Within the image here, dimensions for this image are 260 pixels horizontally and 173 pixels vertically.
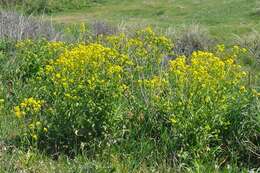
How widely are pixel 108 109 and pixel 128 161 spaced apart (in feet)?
1.65

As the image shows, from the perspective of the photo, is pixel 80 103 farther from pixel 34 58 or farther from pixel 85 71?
pixel 34 58

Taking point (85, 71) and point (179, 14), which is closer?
point (85, 71)

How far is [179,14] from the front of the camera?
22531 millimetres

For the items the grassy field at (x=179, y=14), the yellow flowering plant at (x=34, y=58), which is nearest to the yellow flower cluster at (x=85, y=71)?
the yellow flowering plant at (x=34, y=58)

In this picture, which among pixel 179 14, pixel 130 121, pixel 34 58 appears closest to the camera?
pixel 130 121

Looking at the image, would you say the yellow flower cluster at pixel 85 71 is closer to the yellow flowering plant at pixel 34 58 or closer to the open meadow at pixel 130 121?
the open meadow at pixel 130 121

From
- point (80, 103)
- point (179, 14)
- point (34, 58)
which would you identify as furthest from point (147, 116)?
point (179, 14)

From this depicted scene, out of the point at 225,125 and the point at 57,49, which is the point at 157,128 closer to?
the point at 225,125

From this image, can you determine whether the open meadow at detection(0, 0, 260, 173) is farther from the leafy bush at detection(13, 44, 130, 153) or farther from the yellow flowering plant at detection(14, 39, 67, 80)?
the yellow flowering plant at detection(14, 39, 67, 80)

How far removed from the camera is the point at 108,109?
464 centimetres

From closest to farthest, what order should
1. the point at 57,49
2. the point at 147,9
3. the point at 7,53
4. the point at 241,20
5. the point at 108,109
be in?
the point at 108,109 < the point at 57,49 < the point at 7,53 < the point at 241,20 < the point at 147,9

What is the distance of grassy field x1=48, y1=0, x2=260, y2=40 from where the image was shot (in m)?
18.8

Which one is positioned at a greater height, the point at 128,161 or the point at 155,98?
the point at 155,98

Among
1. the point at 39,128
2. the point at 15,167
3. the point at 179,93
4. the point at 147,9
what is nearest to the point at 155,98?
the point at 179,93
